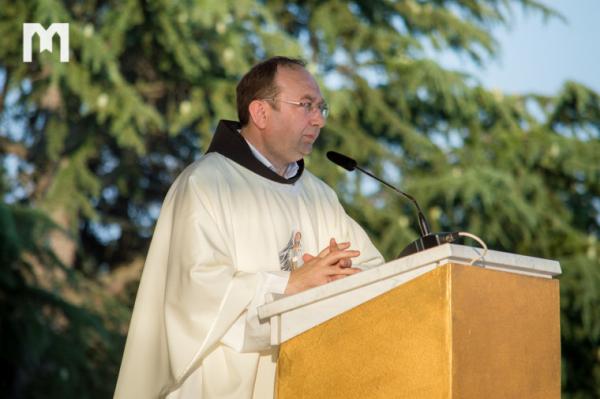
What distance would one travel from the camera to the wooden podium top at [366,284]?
9.28ft

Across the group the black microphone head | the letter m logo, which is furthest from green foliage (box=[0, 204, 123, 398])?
the black microphone head

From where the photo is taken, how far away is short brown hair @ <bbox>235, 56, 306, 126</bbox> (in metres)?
3.83

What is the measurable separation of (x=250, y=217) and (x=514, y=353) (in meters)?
1.06

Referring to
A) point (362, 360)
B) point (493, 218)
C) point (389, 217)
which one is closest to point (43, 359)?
point (389, 217)

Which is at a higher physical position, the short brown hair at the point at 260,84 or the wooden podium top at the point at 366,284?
the short brown hair at the point at 260,84

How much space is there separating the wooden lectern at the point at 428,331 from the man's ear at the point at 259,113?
864mm

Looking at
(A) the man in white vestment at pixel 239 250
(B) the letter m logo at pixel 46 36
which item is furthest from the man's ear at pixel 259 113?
(B) the letter m logo at pixel 46 36

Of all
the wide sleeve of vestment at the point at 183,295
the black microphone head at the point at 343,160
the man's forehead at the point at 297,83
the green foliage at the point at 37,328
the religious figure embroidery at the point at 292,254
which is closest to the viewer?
the wide sleeve of vestment at the point at 183,295

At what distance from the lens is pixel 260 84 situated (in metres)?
3.87

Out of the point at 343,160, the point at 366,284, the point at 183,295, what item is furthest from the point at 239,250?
the point at 366,284

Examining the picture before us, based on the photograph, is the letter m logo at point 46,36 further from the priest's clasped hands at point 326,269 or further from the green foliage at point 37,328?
the priest's clasped hands at point 326,269

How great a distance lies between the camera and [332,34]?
11.2 m

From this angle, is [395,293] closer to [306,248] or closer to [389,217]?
[306,248]

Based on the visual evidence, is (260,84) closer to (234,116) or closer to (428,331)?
(428,331)
